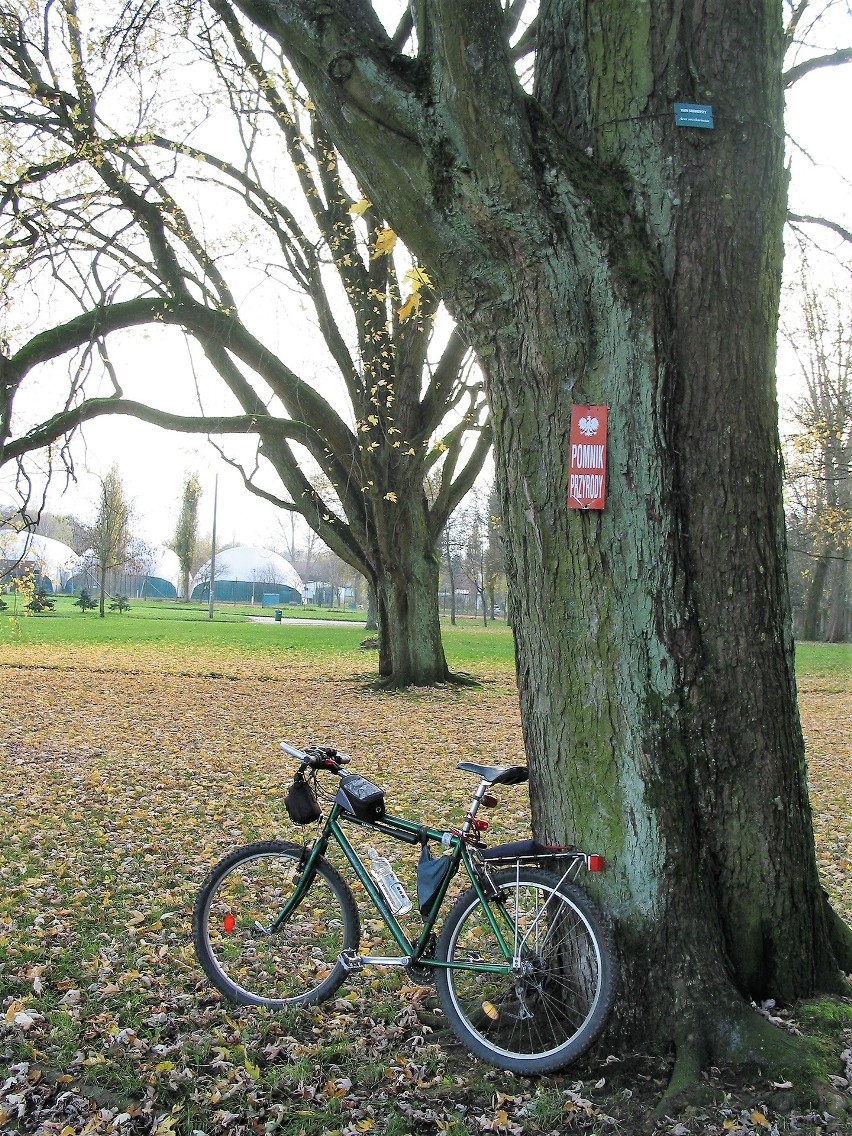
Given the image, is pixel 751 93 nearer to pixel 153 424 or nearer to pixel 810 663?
pixel 153 424

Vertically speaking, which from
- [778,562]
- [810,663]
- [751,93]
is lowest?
[810,663]

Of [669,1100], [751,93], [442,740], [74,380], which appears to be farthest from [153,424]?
[669,1100]

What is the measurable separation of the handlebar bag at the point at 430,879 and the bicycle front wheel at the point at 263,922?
421 millimetres

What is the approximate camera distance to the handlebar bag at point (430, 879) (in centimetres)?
356

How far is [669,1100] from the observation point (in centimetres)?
297

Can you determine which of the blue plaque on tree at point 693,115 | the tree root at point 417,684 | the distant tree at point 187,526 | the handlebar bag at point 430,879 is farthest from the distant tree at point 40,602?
the distant tree at point 187,526

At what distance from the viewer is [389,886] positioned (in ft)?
12.4

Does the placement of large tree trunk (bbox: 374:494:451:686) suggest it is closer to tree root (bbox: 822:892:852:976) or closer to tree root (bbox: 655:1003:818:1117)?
tree root (bbox: 822:892:852:976)

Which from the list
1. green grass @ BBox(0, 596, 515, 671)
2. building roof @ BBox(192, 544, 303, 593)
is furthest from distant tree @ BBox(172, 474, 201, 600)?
green grass @ BBox(0, 596, 515, 671)

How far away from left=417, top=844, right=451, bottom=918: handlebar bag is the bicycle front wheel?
0.42 meters

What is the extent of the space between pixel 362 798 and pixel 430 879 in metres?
0.42

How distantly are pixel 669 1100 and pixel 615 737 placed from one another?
1194 mm

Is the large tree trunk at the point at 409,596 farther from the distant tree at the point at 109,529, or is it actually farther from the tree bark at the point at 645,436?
the distant tree at the point at 109,529

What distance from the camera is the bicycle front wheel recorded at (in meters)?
3.87
